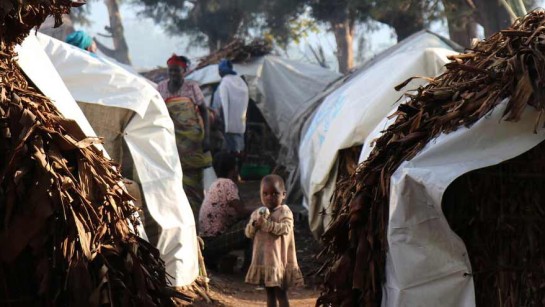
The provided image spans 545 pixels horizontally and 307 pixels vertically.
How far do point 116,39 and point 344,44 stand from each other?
7134 millimetres

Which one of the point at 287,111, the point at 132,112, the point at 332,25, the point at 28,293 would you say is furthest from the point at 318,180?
the point at 332,25

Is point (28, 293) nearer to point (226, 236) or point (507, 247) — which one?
point (507, 247)

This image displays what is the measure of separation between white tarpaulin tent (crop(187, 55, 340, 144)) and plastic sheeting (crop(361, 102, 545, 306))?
40.3ft

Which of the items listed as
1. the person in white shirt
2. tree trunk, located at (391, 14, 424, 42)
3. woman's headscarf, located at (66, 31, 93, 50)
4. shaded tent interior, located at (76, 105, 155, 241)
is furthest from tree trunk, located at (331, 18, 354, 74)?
shaded tent interior, located at (76, 105, 155, 241)

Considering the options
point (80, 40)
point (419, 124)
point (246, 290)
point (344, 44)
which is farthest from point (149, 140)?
point (344, 44)

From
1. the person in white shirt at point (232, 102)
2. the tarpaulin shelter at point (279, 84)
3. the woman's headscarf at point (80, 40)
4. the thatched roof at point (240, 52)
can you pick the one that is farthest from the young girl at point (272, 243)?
the thatched roof at point (240, 52)

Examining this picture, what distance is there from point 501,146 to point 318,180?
17.6 ft

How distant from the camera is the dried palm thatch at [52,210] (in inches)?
137

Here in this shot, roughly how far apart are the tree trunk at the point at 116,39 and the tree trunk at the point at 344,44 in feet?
21.0

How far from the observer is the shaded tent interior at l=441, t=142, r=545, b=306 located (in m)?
4.06

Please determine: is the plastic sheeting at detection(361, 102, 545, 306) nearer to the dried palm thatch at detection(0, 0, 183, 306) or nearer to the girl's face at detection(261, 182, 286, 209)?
the dried palm thatch at detection(0, 0, 183, 306)

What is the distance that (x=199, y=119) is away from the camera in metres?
10.2

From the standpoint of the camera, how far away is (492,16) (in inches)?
561

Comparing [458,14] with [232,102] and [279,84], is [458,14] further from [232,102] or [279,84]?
[232,102]
